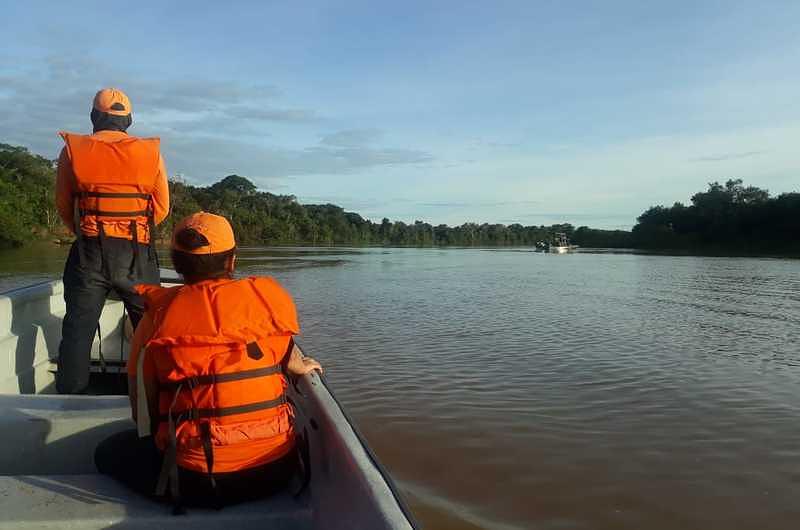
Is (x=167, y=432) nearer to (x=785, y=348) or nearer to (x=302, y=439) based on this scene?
(x=302, y=439)

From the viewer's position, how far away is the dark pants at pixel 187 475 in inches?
85.3

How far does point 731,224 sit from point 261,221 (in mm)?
62456

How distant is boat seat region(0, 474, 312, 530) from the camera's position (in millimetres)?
2123

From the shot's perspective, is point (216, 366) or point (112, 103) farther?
point (112, 103)

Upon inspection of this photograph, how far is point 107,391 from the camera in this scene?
13.9ft

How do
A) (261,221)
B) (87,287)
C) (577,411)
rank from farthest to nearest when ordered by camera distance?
(261,221), (577,411), (87,287)

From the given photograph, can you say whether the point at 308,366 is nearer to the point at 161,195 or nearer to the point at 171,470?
the point at 171,470

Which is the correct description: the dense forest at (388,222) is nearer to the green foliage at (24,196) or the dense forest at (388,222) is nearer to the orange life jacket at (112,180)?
the green foliage at (24,196)

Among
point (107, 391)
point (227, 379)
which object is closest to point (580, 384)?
point (107, 391)

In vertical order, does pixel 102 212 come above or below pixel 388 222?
below

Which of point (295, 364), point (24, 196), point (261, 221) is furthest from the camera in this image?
point (261, 221)

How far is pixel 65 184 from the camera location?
323cm

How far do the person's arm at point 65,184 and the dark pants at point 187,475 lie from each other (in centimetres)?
137

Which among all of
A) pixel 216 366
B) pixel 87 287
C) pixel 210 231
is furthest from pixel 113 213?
pixel 216 366
